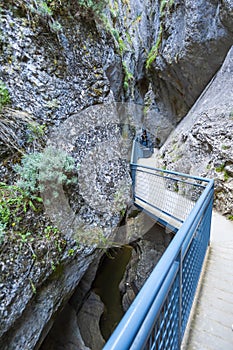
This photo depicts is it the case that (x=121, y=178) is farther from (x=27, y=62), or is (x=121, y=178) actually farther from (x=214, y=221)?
(x=27, y=62)

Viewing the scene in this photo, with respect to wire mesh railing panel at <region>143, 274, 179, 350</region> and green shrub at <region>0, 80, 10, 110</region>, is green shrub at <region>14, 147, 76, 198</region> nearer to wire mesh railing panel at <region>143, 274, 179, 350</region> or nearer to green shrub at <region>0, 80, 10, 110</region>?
green shrub at <region>0, 80, 10, 110</region>

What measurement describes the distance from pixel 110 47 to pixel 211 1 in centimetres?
421

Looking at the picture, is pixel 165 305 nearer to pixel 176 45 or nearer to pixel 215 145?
pixel 215 145

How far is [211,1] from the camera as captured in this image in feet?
23.2

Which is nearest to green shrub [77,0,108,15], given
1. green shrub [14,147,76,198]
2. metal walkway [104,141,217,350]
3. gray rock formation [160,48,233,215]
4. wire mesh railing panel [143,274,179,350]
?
green shrub [14,147,76,198]

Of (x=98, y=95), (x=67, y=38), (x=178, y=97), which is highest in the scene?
(x=178, y=97)

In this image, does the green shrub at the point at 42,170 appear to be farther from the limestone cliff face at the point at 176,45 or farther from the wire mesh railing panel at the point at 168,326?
the limestone cliff face at the point at 176,45

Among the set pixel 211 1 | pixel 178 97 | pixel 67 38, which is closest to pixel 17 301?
pixel 67 38

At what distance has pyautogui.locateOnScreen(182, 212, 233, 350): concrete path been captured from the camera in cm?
166

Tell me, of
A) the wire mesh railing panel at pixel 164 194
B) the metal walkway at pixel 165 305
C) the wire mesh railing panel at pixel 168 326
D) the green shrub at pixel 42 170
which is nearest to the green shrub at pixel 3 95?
the green shrub at pixel 42 170

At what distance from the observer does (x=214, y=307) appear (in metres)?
2.01

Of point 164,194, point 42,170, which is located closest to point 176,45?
point 164,194

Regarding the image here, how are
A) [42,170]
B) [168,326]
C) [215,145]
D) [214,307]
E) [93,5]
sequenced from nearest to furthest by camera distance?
1. [168,326]
2. [214,307]
3. [42,170]
4. [93,5]
5. [215,145]

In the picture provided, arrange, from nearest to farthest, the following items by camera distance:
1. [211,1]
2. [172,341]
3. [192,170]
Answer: [172,341] → [192,170] → [211,1]
